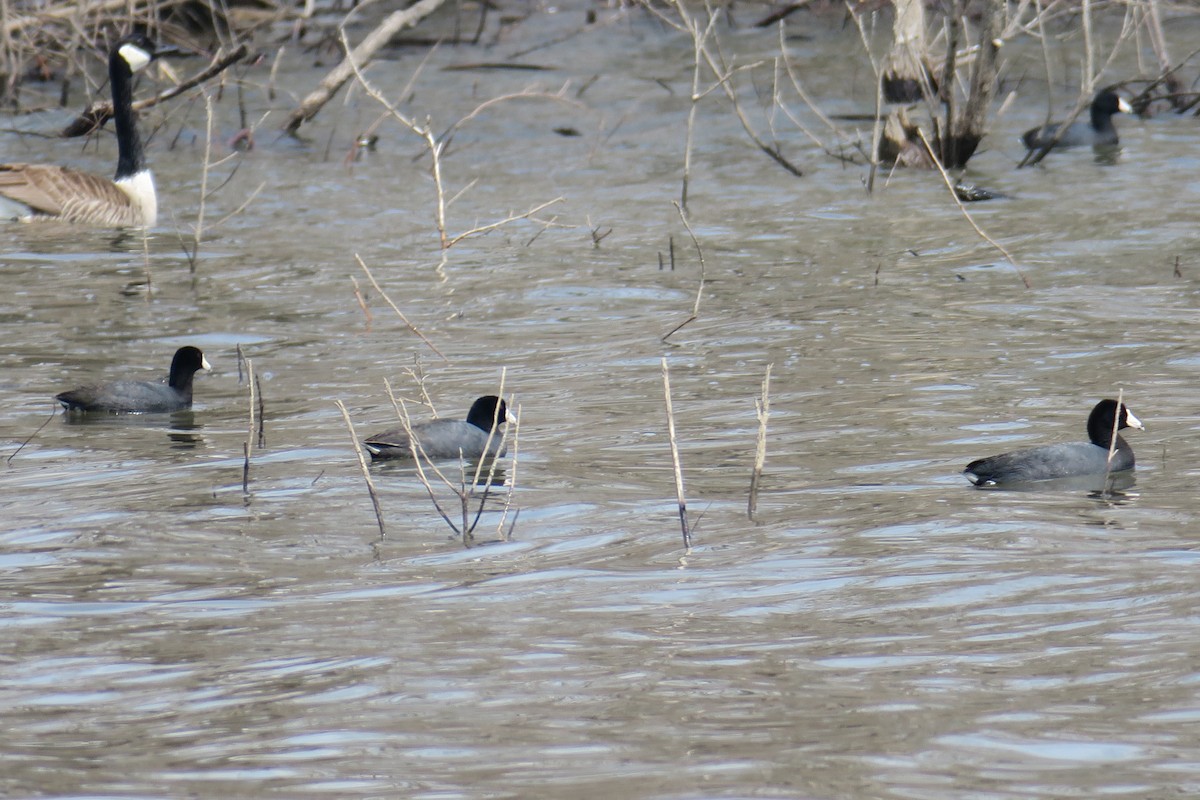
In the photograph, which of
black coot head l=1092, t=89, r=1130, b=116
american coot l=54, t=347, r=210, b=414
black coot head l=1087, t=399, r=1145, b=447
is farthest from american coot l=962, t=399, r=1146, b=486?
black coot head l=1092, t=89, r=1130, b=116

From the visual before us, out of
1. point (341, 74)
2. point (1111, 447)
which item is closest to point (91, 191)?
point (341, 74)

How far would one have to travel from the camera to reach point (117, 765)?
4.50 metres

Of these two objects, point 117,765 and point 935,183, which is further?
point 935,183

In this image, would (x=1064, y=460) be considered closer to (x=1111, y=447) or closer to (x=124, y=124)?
(x=1111, y=447)

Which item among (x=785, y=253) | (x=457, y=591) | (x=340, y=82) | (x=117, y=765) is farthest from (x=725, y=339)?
(x=340, y=82)

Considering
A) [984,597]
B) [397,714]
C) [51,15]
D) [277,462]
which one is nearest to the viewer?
[397,714]

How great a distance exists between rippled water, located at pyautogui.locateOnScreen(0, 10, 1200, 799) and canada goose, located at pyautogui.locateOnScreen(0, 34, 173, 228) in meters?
0.26

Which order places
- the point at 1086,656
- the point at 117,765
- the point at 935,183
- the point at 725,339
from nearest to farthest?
the point at 117,765, the point at 1086,656, the point at 725,339, the point at 935,183

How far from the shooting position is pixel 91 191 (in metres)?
15.5

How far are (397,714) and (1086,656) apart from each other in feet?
6.35

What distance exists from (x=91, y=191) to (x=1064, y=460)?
10253mm

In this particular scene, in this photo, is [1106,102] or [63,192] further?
[1106,102]

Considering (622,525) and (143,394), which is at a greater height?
(622,525)

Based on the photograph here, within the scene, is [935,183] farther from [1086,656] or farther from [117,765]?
[117,765]
